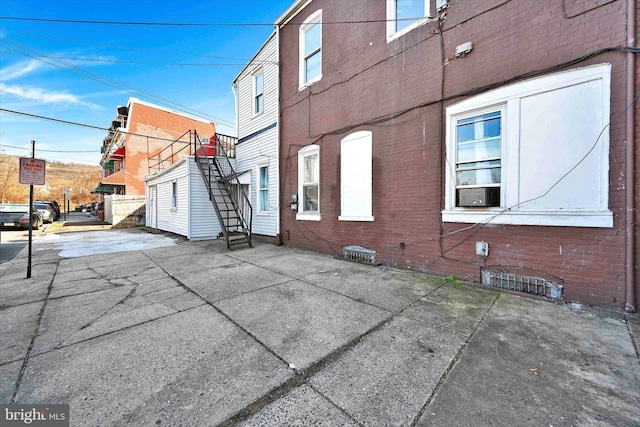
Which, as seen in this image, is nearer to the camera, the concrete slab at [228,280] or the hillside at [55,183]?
the concrete slab at [228,280]

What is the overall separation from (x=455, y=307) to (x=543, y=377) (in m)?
1.41

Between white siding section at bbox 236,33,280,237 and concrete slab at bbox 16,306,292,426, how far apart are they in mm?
6153

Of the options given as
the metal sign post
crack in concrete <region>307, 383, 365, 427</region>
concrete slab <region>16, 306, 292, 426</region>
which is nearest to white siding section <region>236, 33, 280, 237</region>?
the metal sign post

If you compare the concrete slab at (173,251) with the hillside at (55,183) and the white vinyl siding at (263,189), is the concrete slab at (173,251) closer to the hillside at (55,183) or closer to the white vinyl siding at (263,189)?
the white vinyl siding at (263,189)

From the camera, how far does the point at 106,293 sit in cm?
418

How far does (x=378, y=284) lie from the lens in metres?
4.52

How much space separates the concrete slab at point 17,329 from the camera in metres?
2.49

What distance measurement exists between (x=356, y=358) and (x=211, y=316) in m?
1.92

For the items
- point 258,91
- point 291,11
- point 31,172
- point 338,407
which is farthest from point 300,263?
point 291,11

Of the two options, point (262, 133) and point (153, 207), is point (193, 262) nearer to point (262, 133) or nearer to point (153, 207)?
point (262, 133)

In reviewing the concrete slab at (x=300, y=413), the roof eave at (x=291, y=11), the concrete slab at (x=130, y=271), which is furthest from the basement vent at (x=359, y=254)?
the roof eave at (x=291, y=11)

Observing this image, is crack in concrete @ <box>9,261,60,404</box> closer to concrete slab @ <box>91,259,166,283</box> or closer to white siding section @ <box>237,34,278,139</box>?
concrete slab @ <box>91,259,166,283</box>

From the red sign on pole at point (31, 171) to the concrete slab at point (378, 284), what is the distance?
18.5 feet

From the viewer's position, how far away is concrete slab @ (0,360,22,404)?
190 cm
